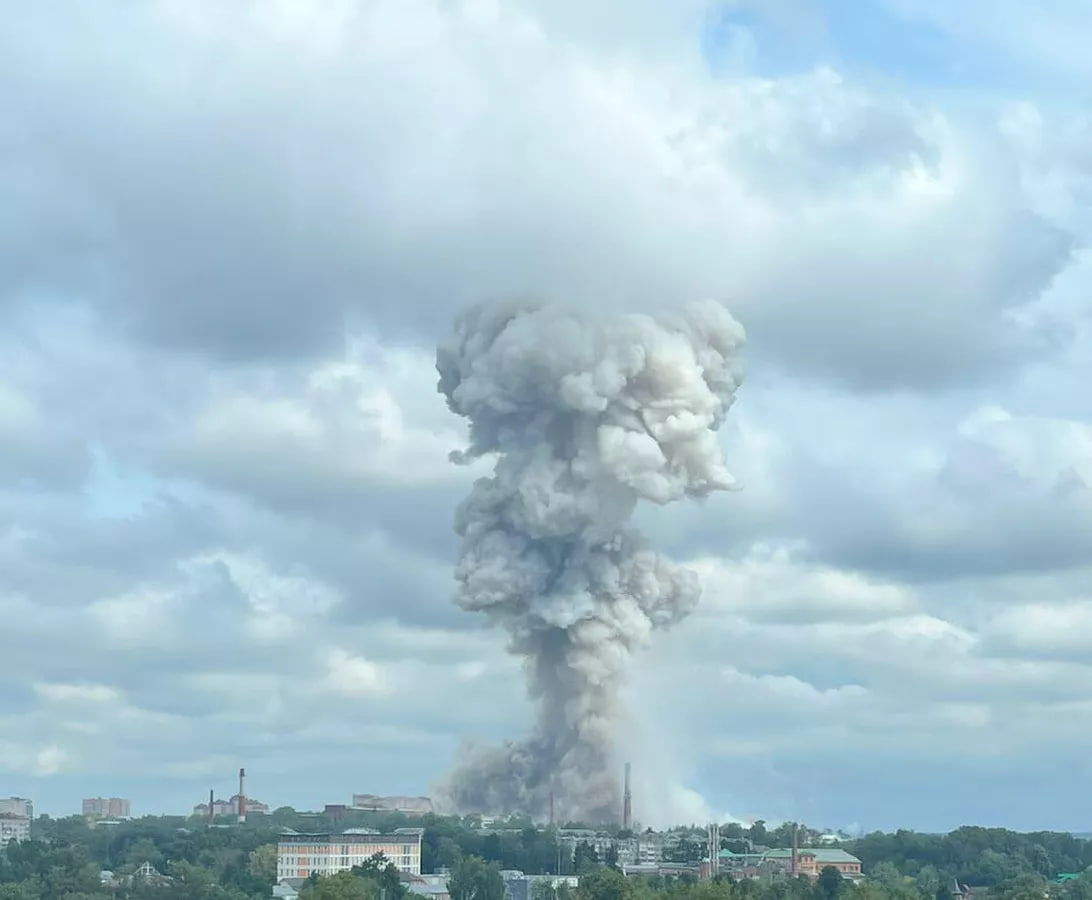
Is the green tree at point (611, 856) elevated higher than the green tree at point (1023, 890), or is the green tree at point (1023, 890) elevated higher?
the green tree at point (611, 856)

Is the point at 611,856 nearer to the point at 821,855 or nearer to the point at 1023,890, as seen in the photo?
the point at 821,855

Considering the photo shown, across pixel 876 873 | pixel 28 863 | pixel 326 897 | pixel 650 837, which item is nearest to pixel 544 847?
pixel 650 837

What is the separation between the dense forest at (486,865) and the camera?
287 ft

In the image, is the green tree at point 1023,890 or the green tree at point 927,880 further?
the green tree at point 927,880

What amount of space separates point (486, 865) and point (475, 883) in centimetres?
772

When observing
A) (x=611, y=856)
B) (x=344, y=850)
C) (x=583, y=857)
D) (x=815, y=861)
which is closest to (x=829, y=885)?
(x=583, y=857)

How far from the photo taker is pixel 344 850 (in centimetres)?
12731

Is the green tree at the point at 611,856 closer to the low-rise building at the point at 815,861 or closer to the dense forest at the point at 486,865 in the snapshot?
the dense forest at the point at 486,865

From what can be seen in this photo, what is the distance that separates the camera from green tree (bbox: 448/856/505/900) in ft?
345

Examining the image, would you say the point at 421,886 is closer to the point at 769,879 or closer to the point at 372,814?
the point at 769,879

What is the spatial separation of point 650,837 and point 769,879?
76.6 feet

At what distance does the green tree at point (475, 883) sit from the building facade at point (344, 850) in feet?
45.0

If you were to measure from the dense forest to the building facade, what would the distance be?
4.26 feet

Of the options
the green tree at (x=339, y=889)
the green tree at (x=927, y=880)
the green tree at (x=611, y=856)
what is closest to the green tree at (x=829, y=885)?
the green tree at (x=927, y=880)
